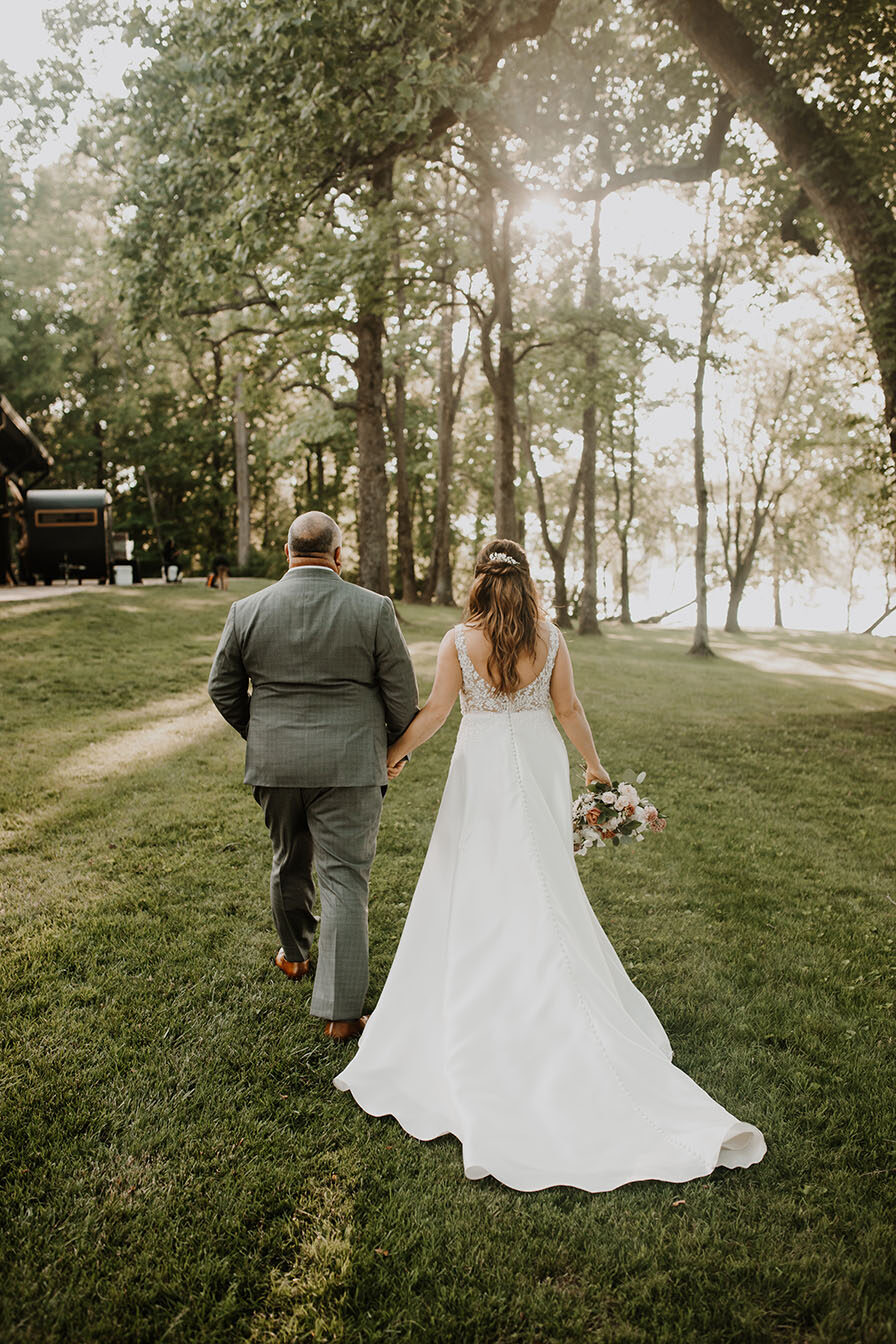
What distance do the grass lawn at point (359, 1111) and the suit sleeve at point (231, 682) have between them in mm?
1490

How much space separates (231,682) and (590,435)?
23121mm

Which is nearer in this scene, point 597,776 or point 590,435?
point 597,776

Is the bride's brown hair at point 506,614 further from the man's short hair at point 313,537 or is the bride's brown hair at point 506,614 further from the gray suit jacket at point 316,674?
the man's short hair at point 313,537

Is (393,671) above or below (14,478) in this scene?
below

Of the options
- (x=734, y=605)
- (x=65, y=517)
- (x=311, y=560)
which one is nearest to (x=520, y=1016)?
(x=311, y=560)

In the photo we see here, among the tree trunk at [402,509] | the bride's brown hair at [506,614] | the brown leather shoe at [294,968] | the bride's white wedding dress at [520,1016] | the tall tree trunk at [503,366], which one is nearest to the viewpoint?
the bride's white wedding dress at [520,1016]

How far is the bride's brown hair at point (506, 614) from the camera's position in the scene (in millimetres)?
3865

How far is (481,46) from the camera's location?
33.5 ft

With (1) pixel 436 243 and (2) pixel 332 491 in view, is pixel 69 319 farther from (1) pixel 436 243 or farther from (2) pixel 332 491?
(1) pixel 436 243

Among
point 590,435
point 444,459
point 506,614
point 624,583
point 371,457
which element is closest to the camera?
point 506,614

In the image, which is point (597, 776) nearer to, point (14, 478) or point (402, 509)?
point (14, 478)

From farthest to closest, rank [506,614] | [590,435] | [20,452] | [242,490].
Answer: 1. [242,490]
2. [590,435]
3. [20,452]
4. [506,614]

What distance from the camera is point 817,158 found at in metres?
10.5

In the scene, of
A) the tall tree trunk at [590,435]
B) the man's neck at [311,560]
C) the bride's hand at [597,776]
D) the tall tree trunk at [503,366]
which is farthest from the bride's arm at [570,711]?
the tall tree trunk at [590,435]
